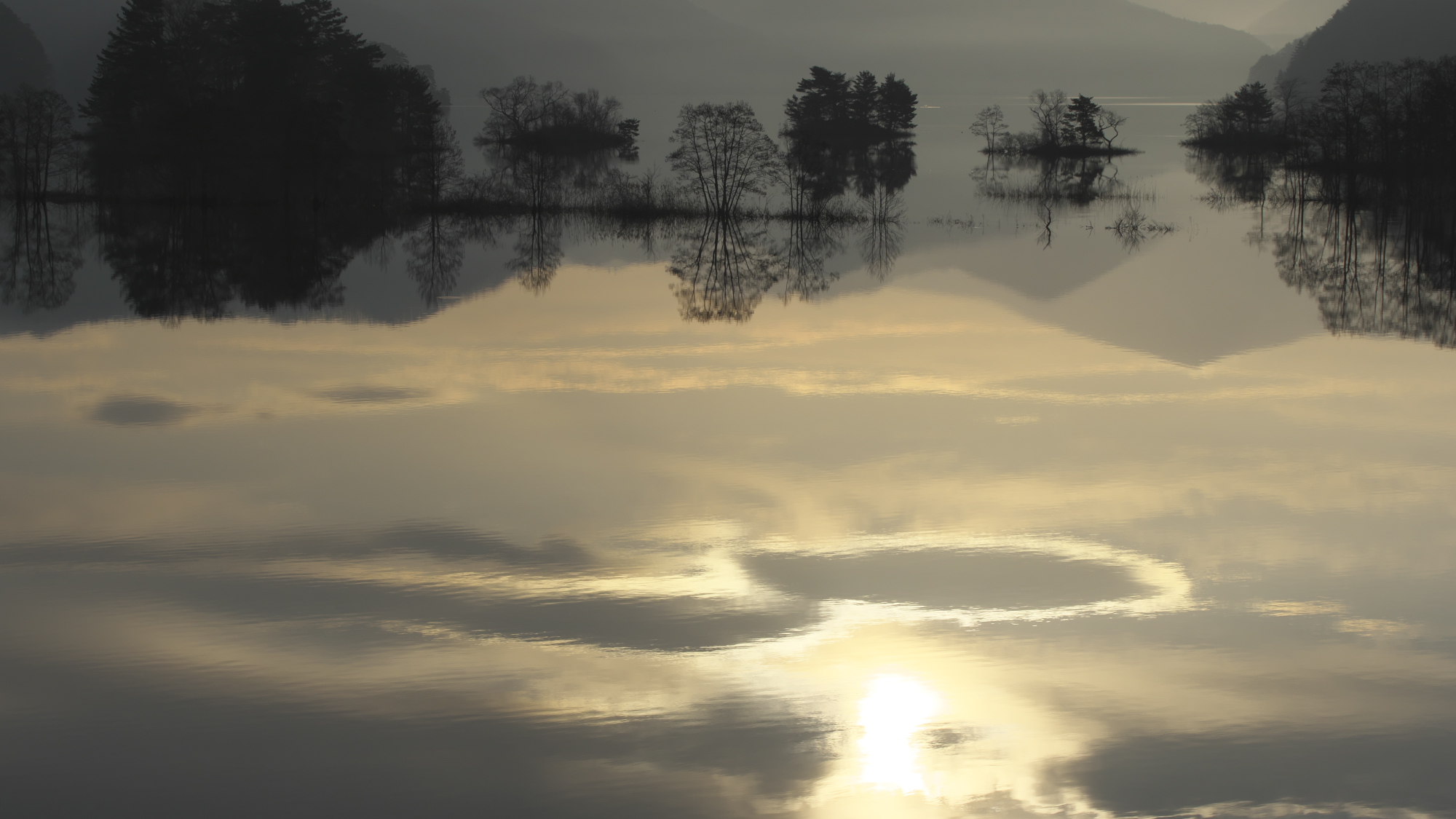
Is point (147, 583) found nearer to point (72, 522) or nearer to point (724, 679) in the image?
point (72, 522)

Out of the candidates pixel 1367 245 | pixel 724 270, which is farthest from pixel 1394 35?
pixel 724 270

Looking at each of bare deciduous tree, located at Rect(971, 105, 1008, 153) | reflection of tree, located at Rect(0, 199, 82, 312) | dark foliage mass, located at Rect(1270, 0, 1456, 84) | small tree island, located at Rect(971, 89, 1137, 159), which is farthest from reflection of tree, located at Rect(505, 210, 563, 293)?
dark foliage mass, located at Rect(1270, 0, 1456, 84)

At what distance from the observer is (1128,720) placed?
934cm

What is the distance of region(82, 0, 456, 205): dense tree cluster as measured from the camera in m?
57.1

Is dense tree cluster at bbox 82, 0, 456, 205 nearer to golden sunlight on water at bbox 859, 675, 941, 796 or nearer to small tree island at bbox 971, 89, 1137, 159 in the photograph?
golden sunlight on water at bbox 859, 675, 941, 796

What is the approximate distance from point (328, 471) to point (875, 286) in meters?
21.6

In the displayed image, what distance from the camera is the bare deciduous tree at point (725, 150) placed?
5188 cm

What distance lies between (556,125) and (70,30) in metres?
114

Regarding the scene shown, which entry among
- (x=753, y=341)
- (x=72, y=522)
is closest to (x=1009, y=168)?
(x=753, y=341)

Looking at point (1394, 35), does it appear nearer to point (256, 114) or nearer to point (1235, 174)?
point (1235, 174)

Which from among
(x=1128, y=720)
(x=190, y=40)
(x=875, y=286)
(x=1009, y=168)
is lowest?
(x=1128, y=720)

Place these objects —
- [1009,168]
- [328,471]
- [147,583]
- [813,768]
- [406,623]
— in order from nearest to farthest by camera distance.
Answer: [813,768]
[406,623]
[147,583]
[328,471]
[1009,168]

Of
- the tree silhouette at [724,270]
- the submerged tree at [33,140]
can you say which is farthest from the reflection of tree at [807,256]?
the submerged tree at [33,140]

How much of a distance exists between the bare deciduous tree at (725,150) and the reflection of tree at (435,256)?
1031cm
